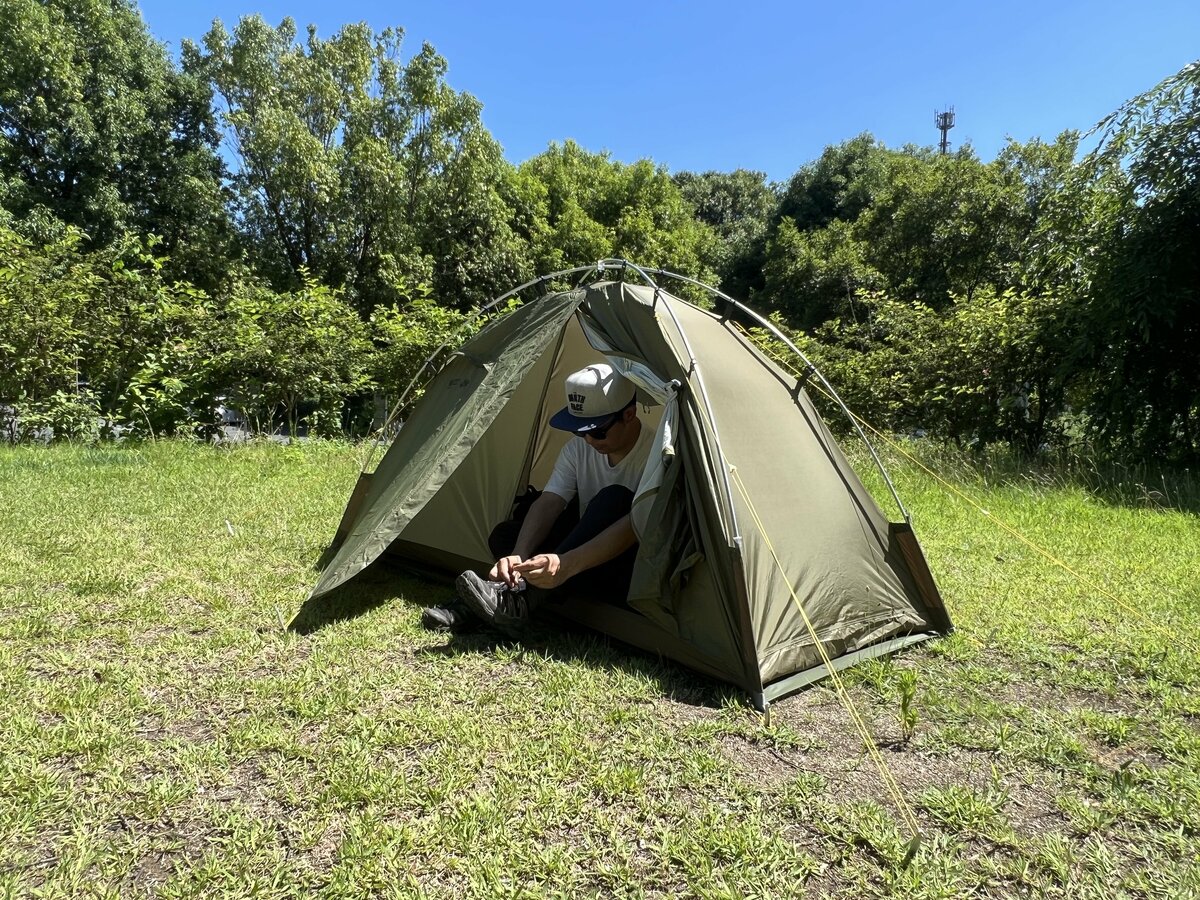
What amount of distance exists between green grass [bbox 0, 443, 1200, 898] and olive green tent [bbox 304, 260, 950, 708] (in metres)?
0.19

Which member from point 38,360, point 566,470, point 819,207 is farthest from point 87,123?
point 819,207

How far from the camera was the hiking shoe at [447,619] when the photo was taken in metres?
3.42

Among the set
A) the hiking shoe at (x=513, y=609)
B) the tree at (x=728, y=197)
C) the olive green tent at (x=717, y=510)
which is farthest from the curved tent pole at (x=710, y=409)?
the tree at (x=728, y=197)

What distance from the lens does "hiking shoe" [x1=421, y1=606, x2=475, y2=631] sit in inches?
135

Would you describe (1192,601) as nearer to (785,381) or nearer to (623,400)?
(785,381)

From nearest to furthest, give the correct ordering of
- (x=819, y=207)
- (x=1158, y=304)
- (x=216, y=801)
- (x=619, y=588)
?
1. (x=216, y=801)
2. (x=619, y=588)
3. (x=1158, y=304)
4. (x=819, y=207)

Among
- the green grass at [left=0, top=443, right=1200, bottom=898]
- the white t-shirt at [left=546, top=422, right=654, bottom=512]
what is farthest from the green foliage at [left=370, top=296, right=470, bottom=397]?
the white t-shirt at [left=546, top=422, right=654, bottom=512]

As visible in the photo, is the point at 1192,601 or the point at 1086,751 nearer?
the point at 1086,751

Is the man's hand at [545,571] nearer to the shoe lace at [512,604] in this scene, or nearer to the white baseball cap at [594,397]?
the shoe lace at [512,604]

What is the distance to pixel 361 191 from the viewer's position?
18.0 m

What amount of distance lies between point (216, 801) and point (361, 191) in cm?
1813

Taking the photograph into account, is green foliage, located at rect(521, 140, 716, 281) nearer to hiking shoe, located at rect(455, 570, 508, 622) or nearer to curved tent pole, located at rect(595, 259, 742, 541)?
curved tent pole, located at rect(595, 259, 742, 541)

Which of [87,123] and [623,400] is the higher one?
[87,123]

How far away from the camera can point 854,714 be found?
2.52 metres
